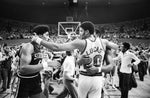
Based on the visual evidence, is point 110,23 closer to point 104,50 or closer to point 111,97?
point 111,97

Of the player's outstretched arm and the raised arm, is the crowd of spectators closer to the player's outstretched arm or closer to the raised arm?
the raised arm

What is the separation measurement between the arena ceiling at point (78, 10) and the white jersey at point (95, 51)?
63.0ft

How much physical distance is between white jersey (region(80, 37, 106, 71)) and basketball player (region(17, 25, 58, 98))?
75 centimetres

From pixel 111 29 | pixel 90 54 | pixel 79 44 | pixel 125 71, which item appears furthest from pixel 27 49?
pixel 111 29

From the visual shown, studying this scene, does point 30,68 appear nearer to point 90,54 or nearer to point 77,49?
point 90,54

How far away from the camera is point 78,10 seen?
81.3 feet

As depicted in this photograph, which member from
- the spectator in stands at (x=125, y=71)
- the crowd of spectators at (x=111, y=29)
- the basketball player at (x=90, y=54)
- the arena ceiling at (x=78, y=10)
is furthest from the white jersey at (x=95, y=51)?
the arena ceiling at (x=78, y=10)

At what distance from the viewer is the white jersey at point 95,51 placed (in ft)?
Result: 9.42

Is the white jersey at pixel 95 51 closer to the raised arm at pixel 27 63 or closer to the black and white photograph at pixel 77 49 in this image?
the black and white photograph at pixel 77 49

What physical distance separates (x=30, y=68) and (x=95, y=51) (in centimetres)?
110

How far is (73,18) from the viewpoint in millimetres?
24641

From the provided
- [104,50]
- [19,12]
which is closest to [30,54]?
[104,50]

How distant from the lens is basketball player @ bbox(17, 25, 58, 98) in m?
3.09

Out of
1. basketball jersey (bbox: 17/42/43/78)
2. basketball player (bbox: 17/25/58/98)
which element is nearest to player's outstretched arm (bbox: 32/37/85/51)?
basketball player (bbox: 17/25/58/98)
